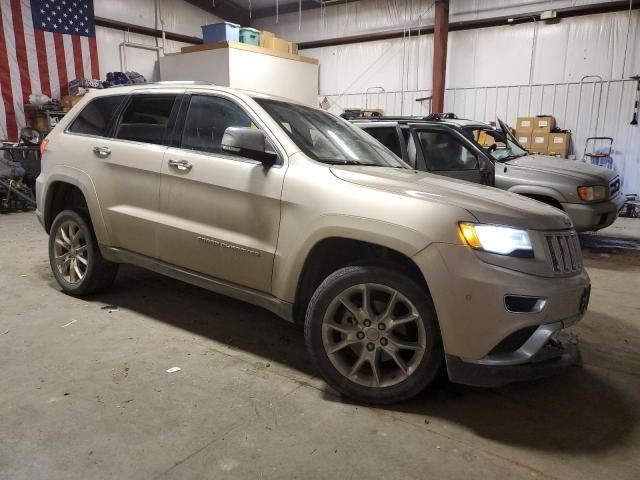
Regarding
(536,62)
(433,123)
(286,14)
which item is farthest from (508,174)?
(286,14)

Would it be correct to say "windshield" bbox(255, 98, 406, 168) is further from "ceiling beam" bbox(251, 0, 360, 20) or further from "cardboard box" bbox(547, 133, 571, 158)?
"ceiling beam" bbox(251, 0, 360, 20)

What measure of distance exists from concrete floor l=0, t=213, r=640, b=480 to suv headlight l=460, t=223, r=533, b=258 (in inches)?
36.4

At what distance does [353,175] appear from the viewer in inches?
107

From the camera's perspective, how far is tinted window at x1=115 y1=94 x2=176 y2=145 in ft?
11.7

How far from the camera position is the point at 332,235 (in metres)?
2.61

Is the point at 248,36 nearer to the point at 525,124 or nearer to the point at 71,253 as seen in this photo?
the point at 525,124

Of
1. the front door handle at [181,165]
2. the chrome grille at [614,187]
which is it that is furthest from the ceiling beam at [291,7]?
the front door handle at [181,165]

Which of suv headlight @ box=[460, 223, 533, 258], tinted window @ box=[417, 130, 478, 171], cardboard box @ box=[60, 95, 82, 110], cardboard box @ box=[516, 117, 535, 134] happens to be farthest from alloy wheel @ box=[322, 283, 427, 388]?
cardboard box @ box=[60, 95, 82, 110]

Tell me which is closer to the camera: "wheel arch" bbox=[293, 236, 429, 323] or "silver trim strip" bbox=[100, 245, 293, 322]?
"wheel arch" bbox=[293, 236, 429, 323]

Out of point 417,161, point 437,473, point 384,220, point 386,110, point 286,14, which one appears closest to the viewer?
point 437,473

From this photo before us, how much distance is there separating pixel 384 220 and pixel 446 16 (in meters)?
10.6

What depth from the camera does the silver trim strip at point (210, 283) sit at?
2914mm

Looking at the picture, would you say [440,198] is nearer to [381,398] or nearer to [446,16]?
[381,398]

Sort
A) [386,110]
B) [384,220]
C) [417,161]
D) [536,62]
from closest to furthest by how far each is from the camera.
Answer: [384,220] → [417,161] → [536,62] → [386,110]
